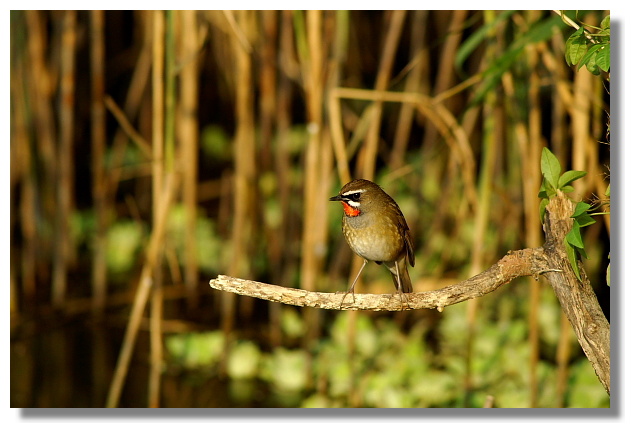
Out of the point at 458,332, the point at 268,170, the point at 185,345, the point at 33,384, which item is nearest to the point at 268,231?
the point at 268,170

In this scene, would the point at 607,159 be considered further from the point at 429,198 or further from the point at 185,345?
the point at 185,345

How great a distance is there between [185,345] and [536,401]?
1540mm

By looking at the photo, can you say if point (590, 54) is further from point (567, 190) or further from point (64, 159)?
point (64, 159)

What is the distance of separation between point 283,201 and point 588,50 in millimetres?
1911

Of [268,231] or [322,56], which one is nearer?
[322,56]

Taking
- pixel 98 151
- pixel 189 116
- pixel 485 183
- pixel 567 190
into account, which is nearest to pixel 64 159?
pixel 98 151

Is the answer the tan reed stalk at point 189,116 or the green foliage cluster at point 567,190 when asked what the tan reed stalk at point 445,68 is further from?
A: the green foliage cluster at point 567,190

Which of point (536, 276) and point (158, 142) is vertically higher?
point (158, 142)

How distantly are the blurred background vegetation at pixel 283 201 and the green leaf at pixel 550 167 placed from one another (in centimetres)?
59

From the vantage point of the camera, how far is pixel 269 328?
415 cm

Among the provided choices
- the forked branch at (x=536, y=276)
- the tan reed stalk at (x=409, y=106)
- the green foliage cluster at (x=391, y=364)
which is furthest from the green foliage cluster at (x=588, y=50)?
the tan reed stalk at (x=409, y=106)

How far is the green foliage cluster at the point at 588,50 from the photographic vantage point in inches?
84.4

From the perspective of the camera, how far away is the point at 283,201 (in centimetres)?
388

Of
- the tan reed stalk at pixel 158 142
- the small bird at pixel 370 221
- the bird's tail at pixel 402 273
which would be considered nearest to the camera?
the small bird at pixel 370 221
